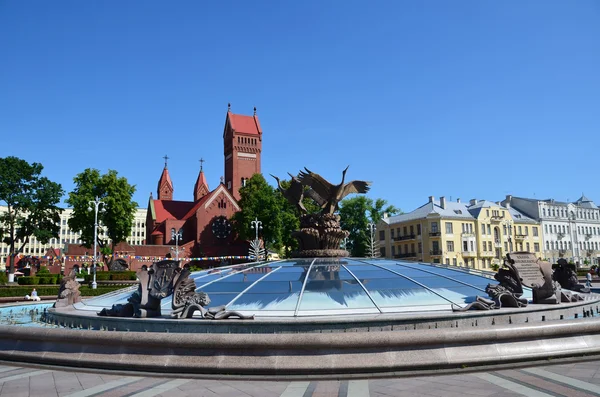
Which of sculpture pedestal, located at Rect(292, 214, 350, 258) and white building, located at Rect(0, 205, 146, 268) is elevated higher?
white building, located at Rect(0, 205, 146, 268)

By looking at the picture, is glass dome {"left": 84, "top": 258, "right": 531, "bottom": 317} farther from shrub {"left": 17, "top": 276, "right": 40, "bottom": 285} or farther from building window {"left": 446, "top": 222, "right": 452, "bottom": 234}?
building window {"left": 446, "top": 222, "right": 452, "bottom": 234}

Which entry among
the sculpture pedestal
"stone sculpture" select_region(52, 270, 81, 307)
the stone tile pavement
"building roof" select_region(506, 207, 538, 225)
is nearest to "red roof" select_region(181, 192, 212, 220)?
"building roof" select_region(506, 207, 538, 225)

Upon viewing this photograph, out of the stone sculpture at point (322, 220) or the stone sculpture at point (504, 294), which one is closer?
the stone sculpture at point (504, 294)

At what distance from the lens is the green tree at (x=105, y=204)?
52656mm

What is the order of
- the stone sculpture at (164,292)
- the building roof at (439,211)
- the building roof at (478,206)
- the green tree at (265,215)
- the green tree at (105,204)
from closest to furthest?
the stone sculpture at (164,292) → the green tree at (105,204) → the green tree at (265,215) → the building roof at (439,211) → the building roof at (478,206)

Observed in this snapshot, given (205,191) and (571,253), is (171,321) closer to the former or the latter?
(571,253)

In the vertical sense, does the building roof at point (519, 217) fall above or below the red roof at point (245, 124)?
below

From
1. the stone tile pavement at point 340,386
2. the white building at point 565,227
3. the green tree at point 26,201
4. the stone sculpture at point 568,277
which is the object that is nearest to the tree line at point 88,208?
the green tree at point 26,201

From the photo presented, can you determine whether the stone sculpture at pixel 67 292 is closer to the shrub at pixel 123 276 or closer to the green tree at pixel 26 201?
the shrub at pixel 123 276

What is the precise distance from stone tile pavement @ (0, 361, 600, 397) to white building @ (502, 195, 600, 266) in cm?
7396

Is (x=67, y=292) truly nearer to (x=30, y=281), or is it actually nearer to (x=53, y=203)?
(x=30, y=281)

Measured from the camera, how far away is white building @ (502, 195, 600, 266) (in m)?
73.9

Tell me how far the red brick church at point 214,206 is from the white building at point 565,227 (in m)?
45.3

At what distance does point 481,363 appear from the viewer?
748cm
